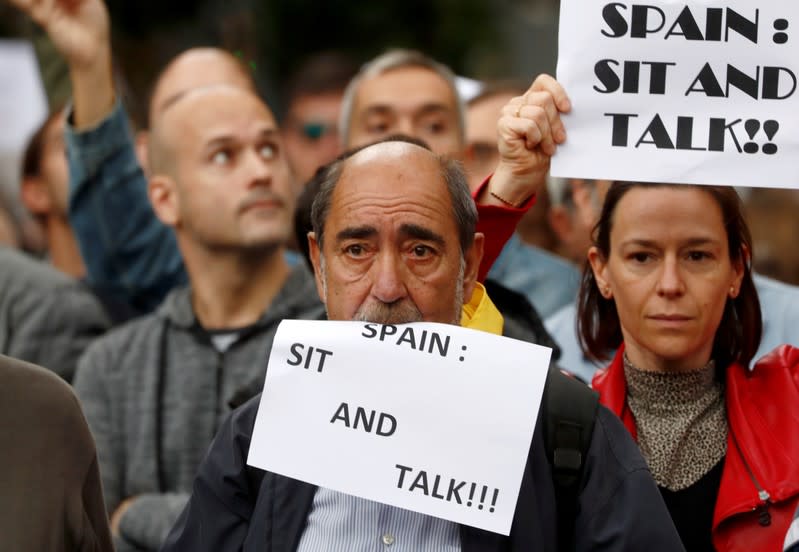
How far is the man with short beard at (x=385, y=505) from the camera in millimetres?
3018

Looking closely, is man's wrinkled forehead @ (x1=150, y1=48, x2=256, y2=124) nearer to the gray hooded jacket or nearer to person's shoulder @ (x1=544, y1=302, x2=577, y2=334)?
the gray hooded jacket

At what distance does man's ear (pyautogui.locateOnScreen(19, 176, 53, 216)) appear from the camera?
7.05 meters

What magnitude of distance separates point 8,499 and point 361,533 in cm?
80

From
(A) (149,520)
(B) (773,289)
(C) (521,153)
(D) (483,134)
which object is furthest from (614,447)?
(D) (483,134)

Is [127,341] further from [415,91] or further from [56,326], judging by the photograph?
[415,91]

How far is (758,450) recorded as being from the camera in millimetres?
3453

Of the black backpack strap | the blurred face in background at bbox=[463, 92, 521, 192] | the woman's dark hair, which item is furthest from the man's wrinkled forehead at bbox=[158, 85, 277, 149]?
the black backpack strap

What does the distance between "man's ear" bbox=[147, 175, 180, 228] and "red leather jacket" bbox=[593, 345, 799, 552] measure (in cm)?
231

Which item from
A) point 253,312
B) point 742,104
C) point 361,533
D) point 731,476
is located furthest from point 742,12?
point 253,312

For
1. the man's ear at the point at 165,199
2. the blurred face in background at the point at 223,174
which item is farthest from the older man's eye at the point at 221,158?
the man's ear at the point at 165,199

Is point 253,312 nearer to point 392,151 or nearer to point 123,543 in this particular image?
point 123,543

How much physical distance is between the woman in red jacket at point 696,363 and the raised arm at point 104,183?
2584 mm

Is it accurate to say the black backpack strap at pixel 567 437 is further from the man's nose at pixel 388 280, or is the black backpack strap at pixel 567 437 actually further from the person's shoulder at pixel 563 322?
the person's shoulder at pixel 563 322

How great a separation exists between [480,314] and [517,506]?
0.63 metres
